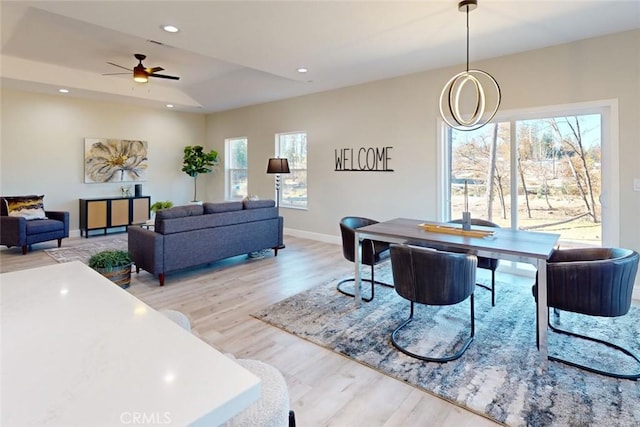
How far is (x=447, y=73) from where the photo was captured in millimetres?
4754

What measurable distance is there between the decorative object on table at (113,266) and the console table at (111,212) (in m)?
3.26

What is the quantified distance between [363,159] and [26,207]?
5.70 metres

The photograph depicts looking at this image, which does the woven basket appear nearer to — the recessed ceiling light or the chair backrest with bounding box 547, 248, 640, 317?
the recessed ceiling light

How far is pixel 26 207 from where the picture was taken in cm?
584

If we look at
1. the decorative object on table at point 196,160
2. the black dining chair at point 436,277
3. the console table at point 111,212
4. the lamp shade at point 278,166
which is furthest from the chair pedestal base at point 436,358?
the decorative object on table at point 196,160

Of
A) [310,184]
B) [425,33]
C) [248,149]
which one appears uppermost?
[425,33]

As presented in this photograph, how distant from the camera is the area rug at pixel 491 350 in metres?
1.98

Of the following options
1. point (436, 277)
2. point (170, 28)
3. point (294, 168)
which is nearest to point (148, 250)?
point (170, 28)

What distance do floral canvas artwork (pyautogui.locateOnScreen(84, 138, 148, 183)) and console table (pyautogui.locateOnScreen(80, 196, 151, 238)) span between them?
1.75 feet

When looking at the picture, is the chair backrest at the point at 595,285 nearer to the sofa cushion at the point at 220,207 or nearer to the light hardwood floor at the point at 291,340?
the light hardwood floor at the point at 291,340

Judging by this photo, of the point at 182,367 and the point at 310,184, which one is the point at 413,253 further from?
the point at 310,184

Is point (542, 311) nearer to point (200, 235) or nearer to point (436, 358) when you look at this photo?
point (436, 358)

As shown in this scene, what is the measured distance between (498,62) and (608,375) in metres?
3.64

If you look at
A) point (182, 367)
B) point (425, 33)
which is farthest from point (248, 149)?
point (182, 367)
